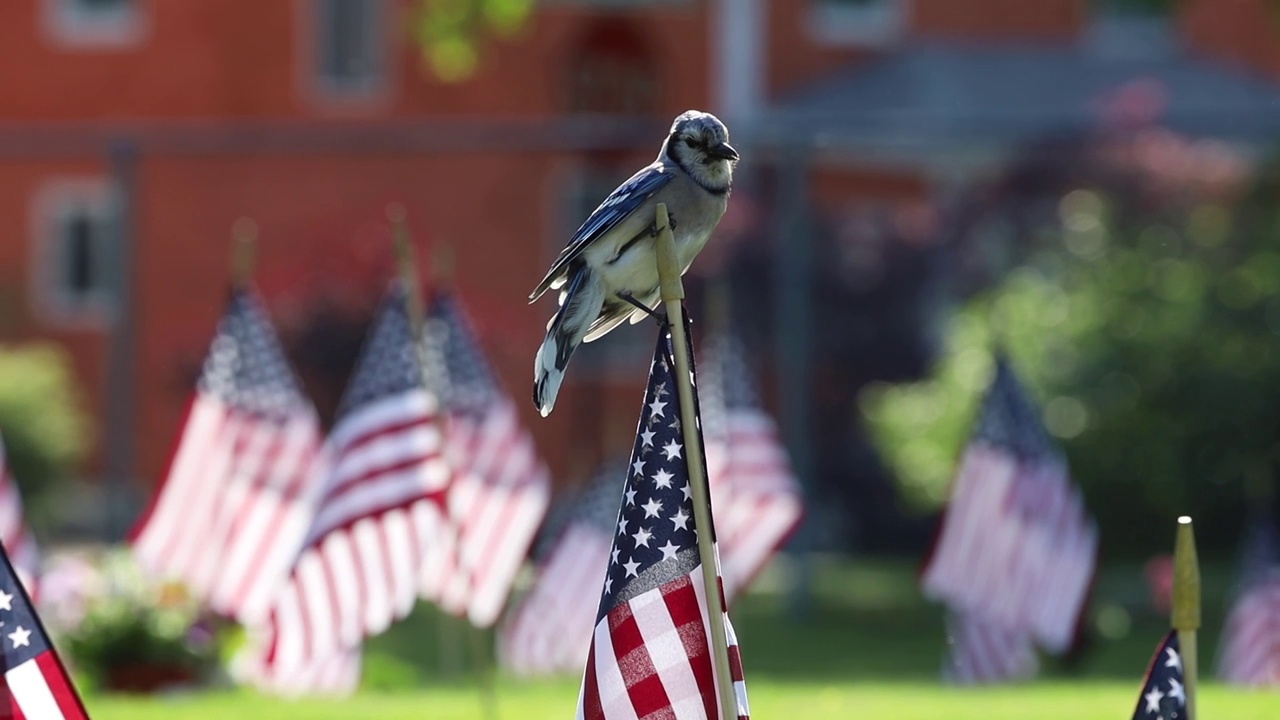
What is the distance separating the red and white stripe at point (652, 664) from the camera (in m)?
5.38

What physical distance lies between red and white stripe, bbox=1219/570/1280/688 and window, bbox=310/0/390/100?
17493mm

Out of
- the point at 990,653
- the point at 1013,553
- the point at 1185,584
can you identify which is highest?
the point at 1185,584

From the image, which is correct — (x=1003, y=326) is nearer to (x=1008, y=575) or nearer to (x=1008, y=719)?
(x=1008, y=575)

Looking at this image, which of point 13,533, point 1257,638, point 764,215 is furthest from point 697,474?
point 764,215

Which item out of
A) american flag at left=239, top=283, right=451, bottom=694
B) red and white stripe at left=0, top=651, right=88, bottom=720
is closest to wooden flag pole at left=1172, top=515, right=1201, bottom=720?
red and white stripe at left=0, top=651, right=88, bottom=720

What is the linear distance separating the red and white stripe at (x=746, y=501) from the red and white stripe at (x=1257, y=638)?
2.52m

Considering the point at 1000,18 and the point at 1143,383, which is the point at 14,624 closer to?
the point at 1143,383

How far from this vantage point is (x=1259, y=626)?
484 inches

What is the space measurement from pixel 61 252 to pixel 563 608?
16.6 m

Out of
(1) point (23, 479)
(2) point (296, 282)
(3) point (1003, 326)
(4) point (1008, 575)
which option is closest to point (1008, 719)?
(4) point (1008, 575)

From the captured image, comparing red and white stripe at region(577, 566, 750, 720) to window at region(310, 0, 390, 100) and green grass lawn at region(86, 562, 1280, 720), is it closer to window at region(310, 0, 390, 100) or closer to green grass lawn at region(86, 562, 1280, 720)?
green grass lawn at region(86, 562, 1280, 720)

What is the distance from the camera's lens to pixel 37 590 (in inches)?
445

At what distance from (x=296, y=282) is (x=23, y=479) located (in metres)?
3.47

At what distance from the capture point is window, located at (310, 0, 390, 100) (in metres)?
28.1
